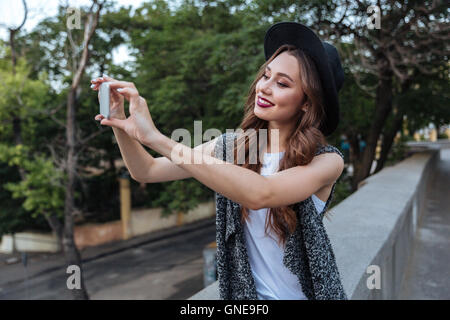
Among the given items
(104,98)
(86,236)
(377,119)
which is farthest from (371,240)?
(86,236)

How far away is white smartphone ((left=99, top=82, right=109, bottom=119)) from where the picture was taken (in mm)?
1053

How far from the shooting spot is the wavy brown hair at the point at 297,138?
1.23m

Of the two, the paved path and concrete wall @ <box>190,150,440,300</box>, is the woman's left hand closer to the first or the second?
concrete wall @ <box>190,150,440,300</box>

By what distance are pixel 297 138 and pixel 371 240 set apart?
5.92ft

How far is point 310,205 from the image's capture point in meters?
1.25

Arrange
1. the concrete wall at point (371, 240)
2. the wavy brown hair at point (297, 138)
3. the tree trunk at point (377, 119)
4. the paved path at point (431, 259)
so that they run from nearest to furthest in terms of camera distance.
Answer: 1. the wavy brown hair at point (297, 138)
2. the concrete wall at point (371, 240)
3. the paved path at point (431, 259)
4. the tree trunk at point (377, 119)

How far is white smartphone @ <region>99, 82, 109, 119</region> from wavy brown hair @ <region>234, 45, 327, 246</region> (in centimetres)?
48

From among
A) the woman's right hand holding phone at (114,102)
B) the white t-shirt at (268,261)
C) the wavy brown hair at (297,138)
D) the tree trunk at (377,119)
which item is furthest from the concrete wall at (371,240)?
the tree trunk at (377,119)

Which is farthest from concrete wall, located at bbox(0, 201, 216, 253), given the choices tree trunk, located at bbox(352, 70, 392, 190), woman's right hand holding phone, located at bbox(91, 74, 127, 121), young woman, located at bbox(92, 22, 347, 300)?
woman's right hand holding phone, located at bbox(91, 74, 127, 121)

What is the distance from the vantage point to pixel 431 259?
4398 millimetres

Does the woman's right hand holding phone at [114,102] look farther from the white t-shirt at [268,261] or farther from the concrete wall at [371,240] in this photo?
the concrete wall at [371,240]
